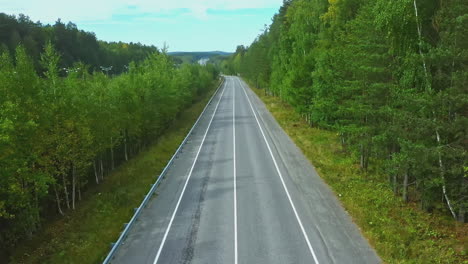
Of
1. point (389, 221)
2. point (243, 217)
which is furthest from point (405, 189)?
point (243, 217)

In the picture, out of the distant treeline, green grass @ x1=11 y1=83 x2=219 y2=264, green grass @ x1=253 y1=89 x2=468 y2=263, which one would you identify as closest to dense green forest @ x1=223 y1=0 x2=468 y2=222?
green grass @ x1=253 y1=89 x2=468 y2=263

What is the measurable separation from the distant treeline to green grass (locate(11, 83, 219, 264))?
1661 inches

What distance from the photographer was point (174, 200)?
22219 millimetres

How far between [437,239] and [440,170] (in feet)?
10.7

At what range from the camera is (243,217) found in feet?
64.6

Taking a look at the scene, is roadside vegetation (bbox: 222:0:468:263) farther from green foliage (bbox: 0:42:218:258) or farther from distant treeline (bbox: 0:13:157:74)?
distant treeline (bbox: 0:13:157:74)

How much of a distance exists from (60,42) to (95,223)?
118m

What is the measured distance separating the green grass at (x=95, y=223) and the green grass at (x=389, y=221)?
40.4 feet

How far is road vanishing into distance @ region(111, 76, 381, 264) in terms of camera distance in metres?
16.0

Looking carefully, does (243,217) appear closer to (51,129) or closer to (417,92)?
(417,92)

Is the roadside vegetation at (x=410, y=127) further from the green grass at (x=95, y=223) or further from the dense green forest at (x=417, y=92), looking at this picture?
the green grass at (x=95, y=223)

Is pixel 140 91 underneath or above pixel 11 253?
above

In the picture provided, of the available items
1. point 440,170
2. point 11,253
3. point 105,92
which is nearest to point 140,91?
point 105,92

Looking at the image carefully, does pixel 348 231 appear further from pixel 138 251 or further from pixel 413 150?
pixel 138 251
